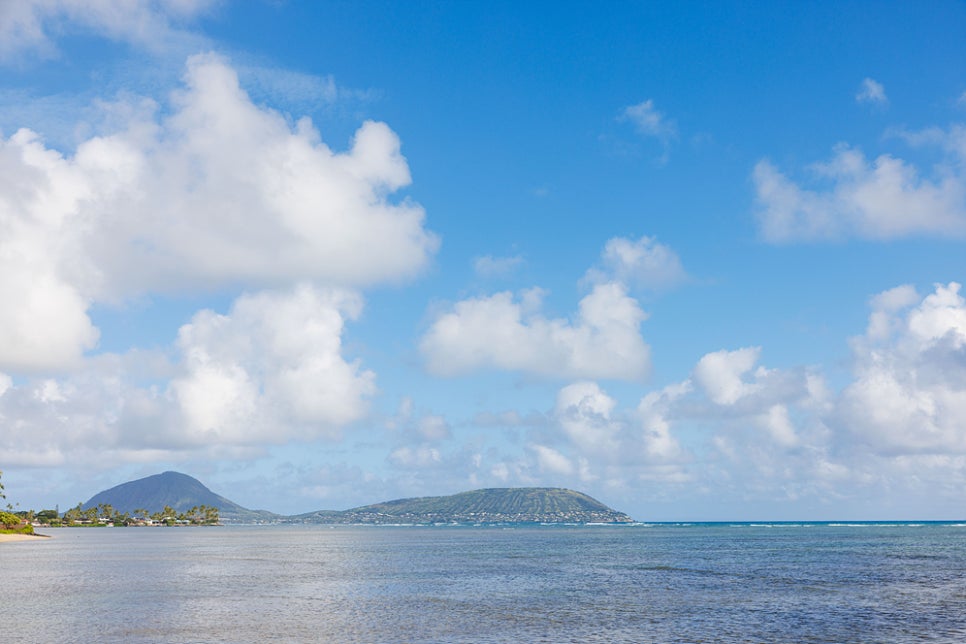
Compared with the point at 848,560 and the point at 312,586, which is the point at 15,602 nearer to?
the point at 312,586

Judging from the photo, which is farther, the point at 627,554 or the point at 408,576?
the point at 627,554

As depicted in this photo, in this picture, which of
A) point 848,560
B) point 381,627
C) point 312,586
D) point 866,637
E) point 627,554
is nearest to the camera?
point 866,637

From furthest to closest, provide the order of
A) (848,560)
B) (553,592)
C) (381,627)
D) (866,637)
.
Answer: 1. (848,560)
2. (553,592)
3. (381,627)
4. (866,637)

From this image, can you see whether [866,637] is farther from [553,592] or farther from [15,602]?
[15,602]

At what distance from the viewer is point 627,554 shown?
511ft

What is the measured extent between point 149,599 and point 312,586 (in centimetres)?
1891

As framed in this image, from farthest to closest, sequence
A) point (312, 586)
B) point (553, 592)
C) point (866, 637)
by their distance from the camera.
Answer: point (312, 586)
point (553, 592)
point (866, 637)

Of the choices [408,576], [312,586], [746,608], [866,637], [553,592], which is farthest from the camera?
[408,576]

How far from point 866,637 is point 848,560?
85394 millimetres

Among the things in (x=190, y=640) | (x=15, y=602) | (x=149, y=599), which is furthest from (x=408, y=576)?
(x=190, y=640)

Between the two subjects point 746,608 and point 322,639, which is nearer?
point 322,639

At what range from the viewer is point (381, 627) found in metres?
59.1

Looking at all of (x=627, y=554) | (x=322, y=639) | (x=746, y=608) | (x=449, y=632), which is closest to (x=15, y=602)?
(x=322, y=639)

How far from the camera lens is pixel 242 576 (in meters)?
106
